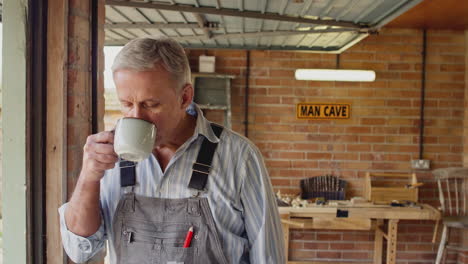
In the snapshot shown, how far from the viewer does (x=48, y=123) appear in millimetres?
1418

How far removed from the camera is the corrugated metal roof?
2650 millimetres

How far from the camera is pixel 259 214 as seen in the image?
1198mm

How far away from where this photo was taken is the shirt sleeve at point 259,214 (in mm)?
1185

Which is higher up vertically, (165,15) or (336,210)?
(165,15)

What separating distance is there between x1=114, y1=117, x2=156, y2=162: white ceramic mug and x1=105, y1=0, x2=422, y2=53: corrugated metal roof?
1.65 meters

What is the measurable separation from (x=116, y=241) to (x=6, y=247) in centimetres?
41

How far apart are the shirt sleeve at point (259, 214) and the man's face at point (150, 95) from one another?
27 cm

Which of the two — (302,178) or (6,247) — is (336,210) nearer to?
(302,178)

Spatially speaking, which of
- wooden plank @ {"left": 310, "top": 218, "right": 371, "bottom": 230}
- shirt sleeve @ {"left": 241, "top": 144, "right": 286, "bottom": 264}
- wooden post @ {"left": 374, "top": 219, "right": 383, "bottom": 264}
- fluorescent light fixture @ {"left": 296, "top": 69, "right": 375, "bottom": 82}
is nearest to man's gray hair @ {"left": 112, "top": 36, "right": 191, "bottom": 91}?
shirt sleeve @ {"left": 241, "top": 144, "right": 286, "bottom": 264}

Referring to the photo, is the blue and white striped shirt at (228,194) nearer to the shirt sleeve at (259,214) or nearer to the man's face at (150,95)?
the shirt sleeve at (259,214)

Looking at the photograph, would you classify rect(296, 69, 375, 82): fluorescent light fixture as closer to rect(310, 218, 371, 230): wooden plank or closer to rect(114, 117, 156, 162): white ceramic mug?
rect(310, 218, 371, 230): wooden plank

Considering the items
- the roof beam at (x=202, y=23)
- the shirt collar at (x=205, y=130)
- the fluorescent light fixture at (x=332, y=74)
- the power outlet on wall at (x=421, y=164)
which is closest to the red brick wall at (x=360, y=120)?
the power outlet on wall at (x=421, y=164)

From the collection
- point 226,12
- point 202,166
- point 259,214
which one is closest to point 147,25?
point 226,12

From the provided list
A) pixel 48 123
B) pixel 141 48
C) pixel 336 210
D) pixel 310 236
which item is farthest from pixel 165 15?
pixel 310 236
